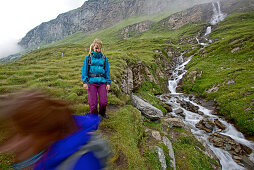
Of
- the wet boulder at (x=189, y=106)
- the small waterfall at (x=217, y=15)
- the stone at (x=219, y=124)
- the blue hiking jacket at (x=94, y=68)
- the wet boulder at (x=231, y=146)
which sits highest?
the small waterfall at (x=217, y=15)

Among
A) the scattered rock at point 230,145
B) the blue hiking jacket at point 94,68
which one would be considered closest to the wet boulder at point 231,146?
the scattered rock at point 230,145

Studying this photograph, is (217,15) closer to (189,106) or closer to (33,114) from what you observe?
(189,106)

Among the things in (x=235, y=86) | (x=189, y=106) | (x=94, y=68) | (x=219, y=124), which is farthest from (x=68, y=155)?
(x=235, y=86)

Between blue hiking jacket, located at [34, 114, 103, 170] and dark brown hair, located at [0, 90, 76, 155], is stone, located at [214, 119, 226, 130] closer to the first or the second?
blue hiking jacket, located at [34, 114, 103, 170]

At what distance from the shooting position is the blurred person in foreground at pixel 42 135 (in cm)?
Answer: 204

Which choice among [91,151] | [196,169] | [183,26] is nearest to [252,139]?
[196,169]

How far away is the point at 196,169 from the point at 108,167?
4987mm

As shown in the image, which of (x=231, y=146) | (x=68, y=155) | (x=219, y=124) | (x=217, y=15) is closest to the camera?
(x=68, y=155)

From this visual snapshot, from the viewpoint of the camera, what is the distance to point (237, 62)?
24.4 m

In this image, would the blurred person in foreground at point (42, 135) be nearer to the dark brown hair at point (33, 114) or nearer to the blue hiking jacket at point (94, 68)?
the dark brown hair at point (33, 114)

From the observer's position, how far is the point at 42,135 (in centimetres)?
233

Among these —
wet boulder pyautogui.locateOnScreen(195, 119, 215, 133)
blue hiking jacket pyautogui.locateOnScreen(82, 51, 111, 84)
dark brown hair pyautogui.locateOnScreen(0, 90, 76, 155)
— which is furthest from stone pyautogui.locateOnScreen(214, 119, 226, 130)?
dark brown hair pyautogui.locateOnScreen(0, 90, 76, 155)

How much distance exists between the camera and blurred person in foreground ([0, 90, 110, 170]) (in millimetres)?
2043

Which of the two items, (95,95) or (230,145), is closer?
(95,95)
